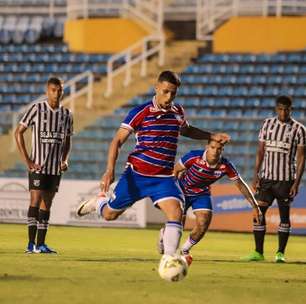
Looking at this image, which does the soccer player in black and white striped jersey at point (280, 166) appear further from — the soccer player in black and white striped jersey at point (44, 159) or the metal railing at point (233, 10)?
the metal railing at point (233, 10)

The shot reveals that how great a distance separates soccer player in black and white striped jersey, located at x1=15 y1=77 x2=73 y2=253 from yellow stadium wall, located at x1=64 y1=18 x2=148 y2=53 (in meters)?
17.0

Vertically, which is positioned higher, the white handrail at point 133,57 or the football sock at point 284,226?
the white handrail at point 133,57

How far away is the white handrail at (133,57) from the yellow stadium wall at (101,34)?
1.61ft

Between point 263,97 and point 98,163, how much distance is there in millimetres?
5283

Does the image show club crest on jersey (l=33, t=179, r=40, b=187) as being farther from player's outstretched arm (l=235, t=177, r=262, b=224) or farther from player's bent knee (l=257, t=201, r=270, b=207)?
player's bent knee (l=257, t=201, r=270, b=207)

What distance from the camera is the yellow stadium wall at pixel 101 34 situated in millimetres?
31141

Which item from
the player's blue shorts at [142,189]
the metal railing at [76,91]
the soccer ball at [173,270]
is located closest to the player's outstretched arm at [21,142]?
the player's blue shorts at [142,189]

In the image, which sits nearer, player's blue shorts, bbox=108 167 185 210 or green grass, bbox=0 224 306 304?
green grass, bbox=0 224 306 304

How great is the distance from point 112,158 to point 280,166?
4332 millimetres

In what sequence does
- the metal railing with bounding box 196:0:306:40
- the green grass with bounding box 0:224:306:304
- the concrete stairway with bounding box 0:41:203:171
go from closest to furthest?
1. the green grass with bounding box 0:224:306:304
2. the concrete stairway with bounding box 0:41:203:171
3. the metal railing with bounding box 196:0:306:40

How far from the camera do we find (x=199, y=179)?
13.7 meters

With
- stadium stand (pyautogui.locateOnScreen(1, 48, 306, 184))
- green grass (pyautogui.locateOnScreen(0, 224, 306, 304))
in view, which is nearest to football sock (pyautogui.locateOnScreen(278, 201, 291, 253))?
green grass (pyautogui.locateOnScreen(0, 224, 306, 304))

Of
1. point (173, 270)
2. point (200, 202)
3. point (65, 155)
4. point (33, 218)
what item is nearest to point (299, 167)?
point (200, 202)

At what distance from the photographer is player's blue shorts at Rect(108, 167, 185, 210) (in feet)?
35.6
